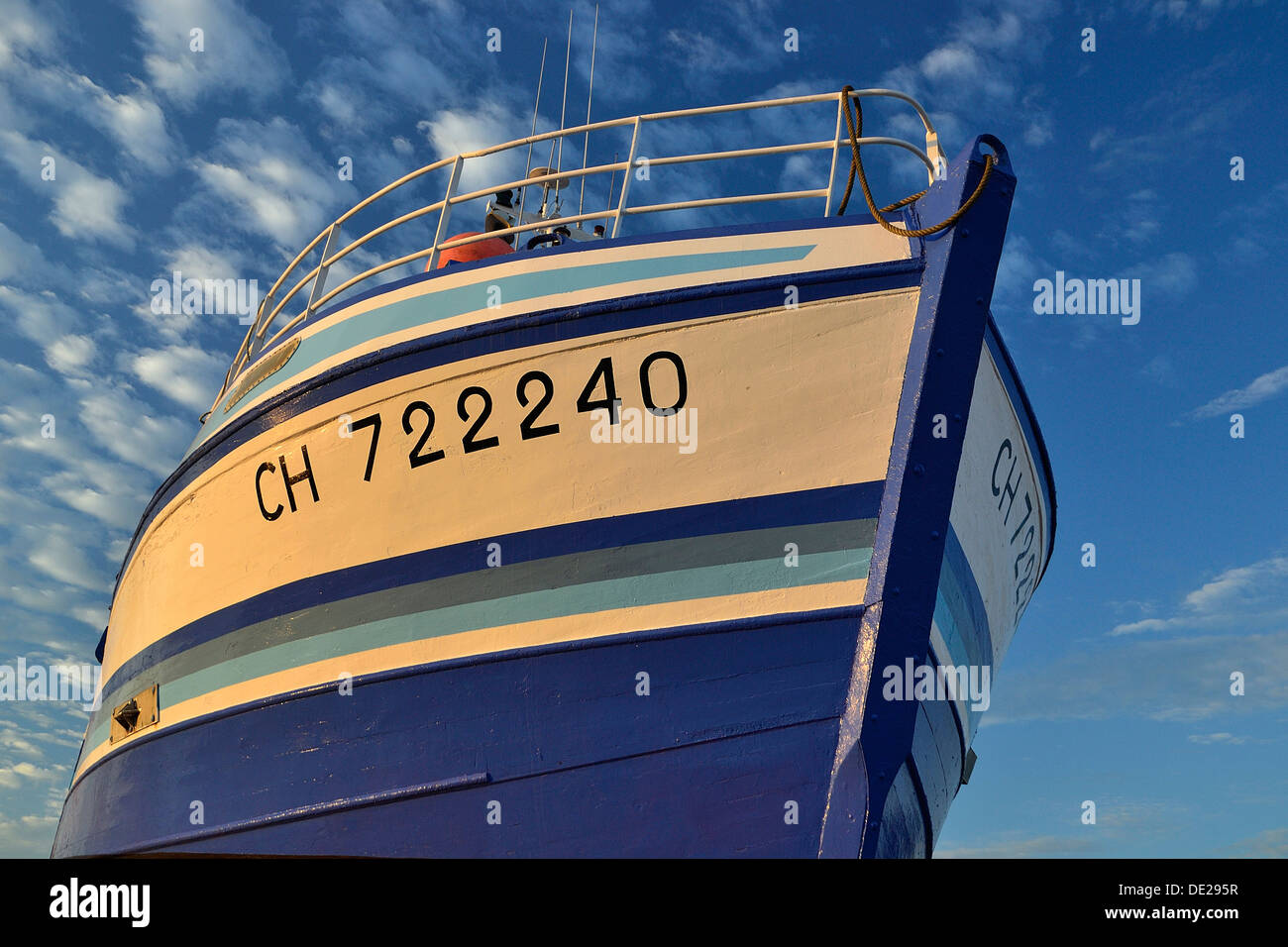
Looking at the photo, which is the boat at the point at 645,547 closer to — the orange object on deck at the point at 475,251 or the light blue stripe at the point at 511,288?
the light blue stripe at the point at 511,288

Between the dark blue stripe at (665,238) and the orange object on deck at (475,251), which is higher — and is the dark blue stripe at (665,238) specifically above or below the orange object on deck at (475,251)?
below

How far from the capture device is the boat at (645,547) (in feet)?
13.5

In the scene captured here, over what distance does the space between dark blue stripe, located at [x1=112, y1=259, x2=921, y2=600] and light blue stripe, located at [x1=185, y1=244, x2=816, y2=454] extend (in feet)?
0.57

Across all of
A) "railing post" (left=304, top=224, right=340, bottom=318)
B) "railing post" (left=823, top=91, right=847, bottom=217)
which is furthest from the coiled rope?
"railing post" (left=304, top=224, right=340, bottom=318)

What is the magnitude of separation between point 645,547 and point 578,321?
3.82 ft

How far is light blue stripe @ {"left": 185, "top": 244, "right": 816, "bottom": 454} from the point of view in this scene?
14.9 ft

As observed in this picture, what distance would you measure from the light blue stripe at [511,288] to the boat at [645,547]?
2 cm

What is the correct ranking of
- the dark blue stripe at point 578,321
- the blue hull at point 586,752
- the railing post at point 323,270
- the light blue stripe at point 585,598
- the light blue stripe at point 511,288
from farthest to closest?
the railing post at point 323,270
the light blue stripe at point 511,288
the dark blue stripe at point 578,321
the light blue stripe at point 585,598
the blue hull at point 586,752

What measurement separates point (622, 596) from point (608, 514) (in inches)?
15.8

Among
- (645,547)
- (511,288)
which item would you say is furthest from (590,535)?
(511,288)

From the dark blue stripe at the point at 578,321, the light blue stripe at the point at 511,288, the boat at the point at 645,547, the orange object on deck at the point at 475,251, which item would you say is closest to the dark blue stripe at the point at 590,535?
the boat at the point at 645,547

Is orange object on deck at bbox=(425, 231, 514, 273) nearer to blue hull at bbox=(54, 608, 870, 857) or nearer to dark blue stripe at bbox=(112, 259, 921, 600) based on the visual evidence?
dark blue stripe at bbox=(112, 259, 921, 600)

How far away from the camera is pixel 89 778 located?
23.1 ft

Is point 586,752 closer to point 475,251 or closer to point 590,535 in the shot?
point 590,535
